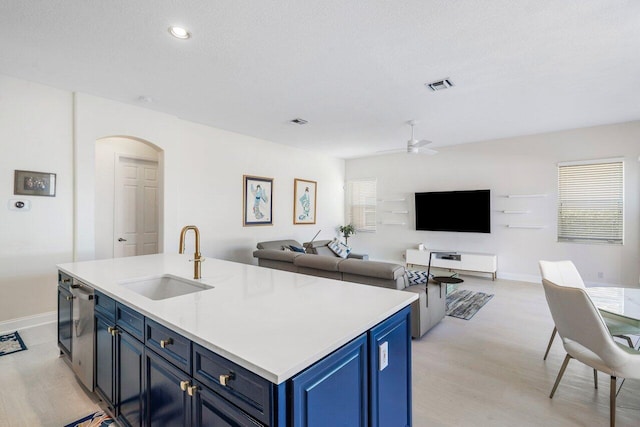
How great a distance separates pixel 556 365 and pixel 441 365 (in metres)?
0.98

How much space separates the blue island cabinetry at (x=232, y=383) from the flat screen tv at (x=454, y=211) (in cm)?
522

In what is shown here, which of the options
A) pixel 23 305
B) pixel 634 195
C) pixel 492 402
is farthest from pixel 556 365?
pixel 23 305

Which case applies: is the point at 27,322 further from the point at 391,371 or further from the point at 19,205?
the point at 391,371

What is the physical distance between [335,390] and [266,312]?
454 mm

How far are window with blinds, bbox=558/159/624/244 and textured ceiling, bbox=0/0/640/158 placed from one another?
92 cm

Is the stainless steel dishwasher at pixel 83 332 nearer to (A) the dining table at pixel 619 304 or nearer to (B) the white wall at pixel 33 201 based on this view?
(B) the white wall at pixel 33 201

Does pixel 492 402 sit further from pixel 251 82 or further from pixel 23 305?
pixel 23 305

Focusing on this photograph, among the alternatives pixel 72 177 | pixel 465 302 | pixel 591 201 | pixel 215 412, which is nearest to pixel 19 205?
pixel 72 177

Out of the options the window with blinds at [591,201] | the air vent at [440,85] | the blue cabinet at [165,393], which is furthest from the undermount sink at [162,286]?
the window with blinds at [591,201]

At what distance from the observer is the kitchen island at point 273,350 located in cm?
99

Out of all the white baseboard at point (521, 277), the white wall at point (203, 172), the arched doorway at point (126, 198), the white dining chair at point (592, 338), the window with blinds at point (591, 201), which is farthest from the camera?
the white baseboard at point (521, 277)

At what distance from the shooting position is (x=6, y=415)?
2012 millimetres

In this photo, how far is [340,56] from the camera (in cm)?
280

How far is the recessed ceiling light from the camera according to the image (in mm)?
2389
